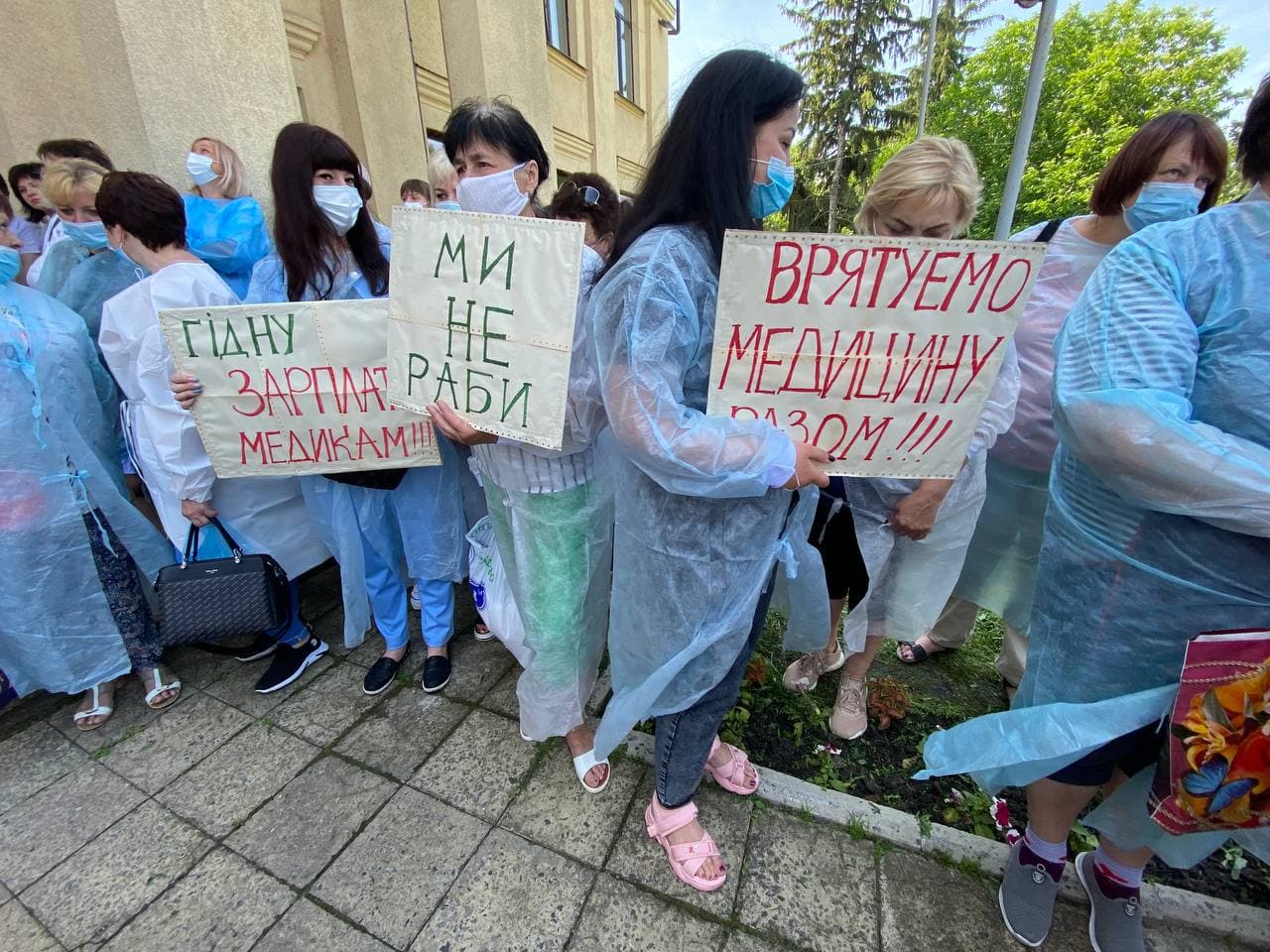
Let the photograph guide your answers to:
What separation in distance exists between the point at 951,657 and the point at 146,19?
4978mm

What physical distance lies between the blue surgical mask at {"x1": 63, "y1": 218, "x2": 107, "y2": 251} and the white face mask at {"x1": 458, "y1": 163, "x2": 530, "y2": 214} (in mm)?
1793

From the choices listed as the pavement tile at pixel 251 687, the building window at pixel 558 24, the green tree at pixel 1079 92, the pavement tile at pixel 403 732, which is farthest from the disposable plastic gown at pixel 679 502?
the green tree at pixel 1079 92

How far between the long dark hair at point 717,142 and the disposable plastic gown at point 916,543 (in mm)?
949

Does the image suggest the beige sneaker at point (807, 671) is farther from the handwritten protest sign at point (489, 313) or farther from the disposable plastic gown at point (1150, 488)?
the handwritten protest sign at point (489, 313)

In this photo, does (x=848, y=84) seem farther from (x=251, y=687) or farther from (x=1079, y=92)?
(x=251, y=687)

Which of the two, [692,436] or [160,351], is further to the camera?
[160,351]

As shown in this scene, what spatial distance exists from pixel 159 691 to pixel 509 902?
72.3 inches

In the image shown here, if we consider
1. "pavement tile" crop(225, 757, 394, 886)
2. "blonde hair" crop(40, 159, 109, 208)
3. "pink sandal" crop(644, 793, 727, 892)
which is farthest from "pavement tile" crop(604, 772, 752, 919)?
"blonde hair" crop(40, 159, 109, 208)

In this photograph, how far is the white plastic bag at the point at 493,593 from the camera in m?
2.03

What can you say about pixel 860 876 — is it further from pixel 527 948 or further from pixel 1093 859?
pixel 527 948


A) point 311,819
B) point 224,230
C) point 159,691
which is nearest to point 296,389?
point 224,230

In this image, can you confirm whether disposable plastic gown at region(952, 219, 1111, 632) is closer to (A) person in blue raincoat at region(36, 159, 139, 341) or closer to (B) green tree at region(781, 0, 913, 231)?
(A) person in blue raincoat at region(36, 159, 139, 341)

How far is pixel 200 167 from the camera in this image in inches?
103

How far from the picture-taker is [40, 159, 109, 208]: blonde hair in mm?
2330
